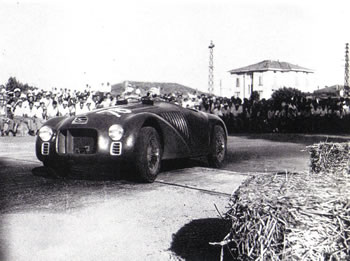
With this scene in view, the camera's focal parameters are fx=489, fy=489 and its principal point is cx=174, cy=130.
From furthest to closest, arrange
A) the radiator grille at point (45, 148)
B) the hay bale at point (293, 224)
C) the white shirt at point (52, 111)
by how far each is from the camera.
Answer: the white shirt at point (52, 111)
the radiator grille at point (45, 148)
the hay bale at point (293, 224)

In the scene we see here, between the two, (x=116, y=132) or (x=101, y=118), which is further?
(x=101, y=118)

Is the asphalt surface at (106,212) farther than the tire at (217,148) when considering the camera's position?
No

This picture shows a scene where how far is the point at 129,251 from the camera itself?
13.5ft

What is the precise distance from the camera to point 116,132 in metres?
6.70

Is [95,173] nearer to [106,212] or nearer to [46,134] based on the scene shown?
[46,134]

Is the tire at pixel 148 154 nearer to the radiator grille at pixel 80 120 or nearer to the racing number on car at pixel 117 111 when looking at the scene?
the racing number on car at pixel 117 111

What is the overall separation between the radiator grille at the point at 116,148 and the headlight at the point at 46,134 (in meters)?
1.08

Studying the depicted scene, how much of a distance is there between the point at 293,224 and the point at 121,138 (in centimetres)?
400

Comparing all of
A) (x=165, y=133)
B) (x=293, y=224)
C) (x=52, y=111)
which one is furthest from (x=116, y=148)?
(x=52, y=111)

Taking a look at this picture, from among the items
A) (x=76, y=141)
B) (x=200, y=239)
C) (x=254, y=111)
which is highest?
(x=254, y=111)

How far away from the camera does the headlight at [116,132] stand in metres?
6.68

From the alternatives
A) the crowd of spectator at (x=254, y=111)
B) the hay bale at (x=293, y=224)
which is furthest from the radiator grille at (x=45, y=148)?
the crowd of spectator at (x=254, y=111)

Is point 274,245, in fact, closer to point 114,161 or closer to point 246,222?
point 246,222

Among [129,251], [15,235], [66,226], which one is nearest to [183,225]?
[129,251]
